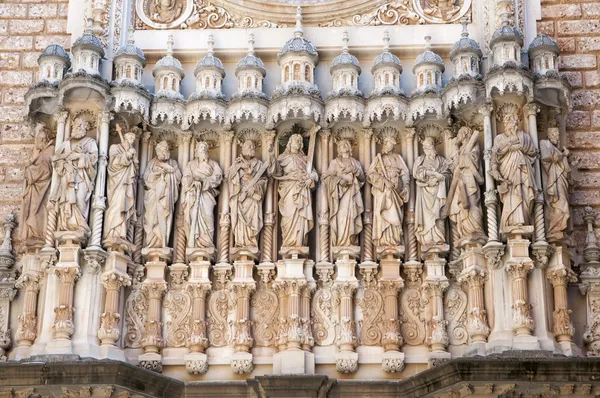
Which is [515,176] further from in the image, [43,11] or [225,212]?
[43,11]

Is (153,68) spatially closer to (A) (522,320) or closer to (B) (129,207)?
(B) (129,207)

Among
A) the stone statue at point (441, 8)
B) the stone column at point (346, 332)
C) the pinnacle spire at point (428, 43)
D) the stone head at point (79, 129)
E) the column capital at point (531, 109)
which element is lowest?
the stone column at point (346, 332)

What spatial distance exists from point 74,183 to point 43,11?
3263 millimetres

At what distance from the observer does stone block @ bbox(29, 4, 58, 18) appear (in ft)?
60.6

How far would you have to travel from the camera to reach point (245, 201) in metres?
16.8

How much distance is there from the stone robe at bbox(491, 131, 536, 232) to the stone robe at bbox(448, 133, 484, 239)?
29 centimetres

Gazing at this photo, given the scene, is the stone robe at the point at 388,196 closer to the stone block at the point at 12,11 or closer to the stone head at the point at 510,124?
the stone head at the point at 510,124

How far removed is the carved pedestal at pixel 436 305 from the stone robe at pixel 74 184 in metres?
4.29

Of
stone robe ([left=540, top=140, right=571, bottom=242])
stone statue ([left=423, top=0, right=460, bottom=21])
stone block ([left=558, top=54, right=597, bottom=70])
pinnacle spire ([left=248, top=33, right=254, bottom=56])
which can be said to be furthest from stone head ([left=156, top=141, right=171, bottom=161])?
stone block ([left=558, top=54, right=597, bottom=70])

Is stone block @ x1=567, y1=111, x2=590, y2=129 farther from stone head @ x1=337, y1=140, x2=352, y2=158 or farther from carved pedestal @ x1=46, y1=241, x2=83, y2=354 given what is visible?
carved pedestal @ x1=46, y1=241, x2=83, y2=354

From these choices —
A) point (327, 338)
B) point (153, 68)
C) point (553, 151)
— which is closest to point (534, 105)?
point (553, 151)

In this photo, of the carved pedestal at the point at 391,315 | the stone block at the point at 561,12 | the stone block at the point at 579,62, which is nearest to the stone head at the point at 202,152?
the carved pedestal at the point at 391,315

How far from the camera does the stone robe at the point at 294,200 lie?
54.3 feet

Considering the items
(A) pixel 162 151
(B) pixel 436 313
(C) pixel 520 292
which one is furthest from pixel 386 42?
(C) pixel 520 292
